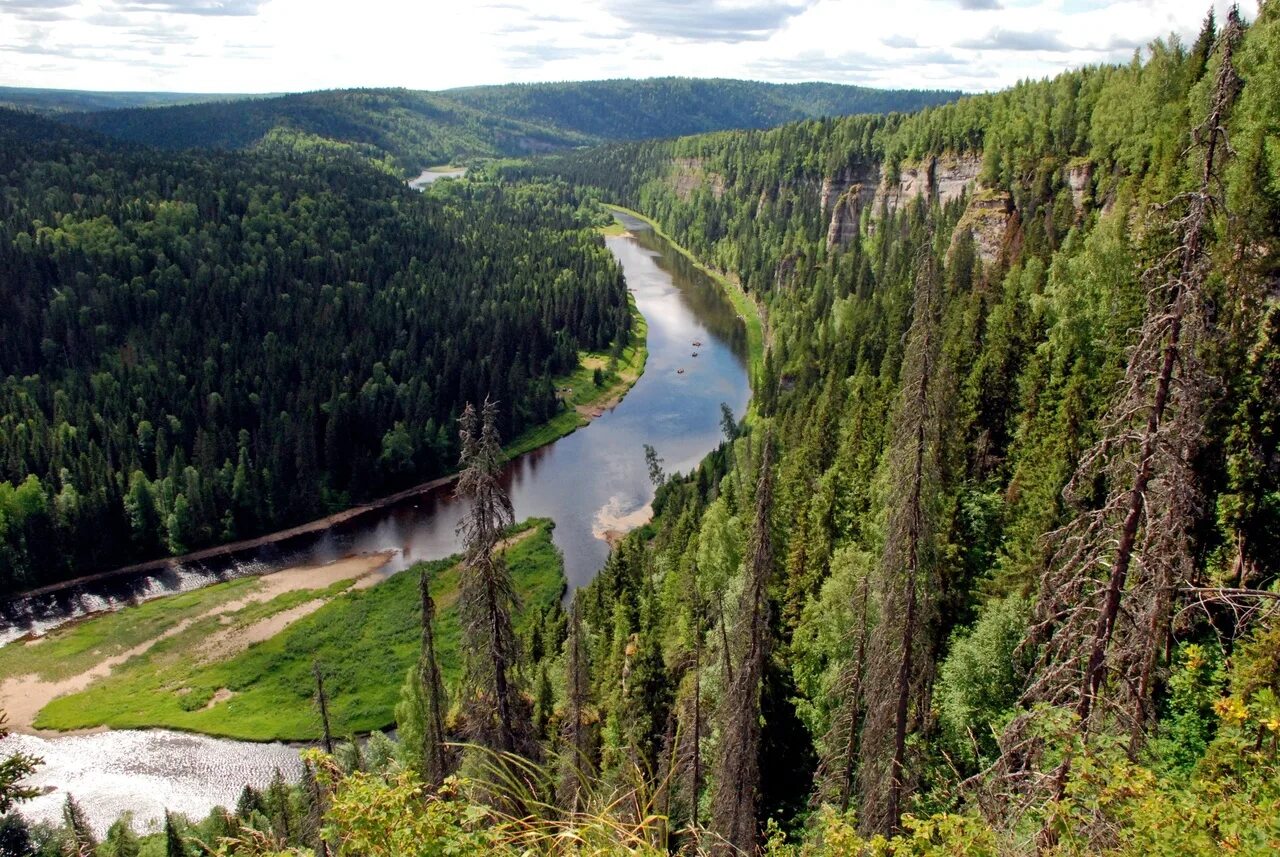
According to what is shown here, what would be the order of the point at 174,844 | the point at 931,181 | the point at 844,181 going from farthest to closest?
the point at 844,181 → the point at 931,181 → the point at 174,844

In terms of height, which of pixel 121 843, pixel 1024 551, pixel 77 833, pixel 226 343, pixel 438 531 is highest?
pixel 1024 551

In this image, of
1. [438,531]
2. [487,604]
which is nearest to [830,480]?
[487,604]

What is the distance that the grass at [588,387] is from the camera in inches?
3925

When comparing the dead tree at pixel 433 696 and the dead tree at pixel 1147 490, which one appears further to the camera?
the dead tree at pixel 433 696

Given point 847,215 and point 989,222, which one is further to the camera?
point 847,215

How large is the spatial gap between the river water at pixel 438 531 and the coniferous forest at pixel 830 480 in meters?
5.20

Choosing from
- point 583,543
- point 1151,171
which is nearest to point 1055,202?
point 1151,171

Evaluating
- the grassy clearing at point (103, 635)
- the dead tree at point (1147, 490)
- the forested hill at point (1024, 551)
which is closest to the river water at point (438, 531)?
the grassy clearing at point (103, 635)

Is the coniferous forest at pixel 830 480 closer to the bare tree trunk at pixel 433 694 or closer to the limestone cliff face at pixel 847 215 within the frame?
the bare tree trunk at pixel 433 694

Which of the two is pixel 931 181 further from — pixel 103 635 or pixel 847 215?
pixel 103 635

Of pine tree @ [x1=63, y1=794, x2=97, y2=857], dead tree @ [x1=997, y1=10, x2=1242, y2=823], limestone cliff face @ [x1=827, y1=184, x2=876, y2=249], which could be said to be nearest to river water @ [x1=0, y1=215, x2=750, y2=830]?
pine tree @ [x1=63, y1=794, x2=97, y2=857]

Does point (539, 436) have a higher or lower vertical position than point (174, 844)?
higher

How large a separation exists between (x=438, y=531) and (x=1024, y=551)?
5975 cm

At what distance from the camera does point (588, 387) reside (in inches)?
4564
